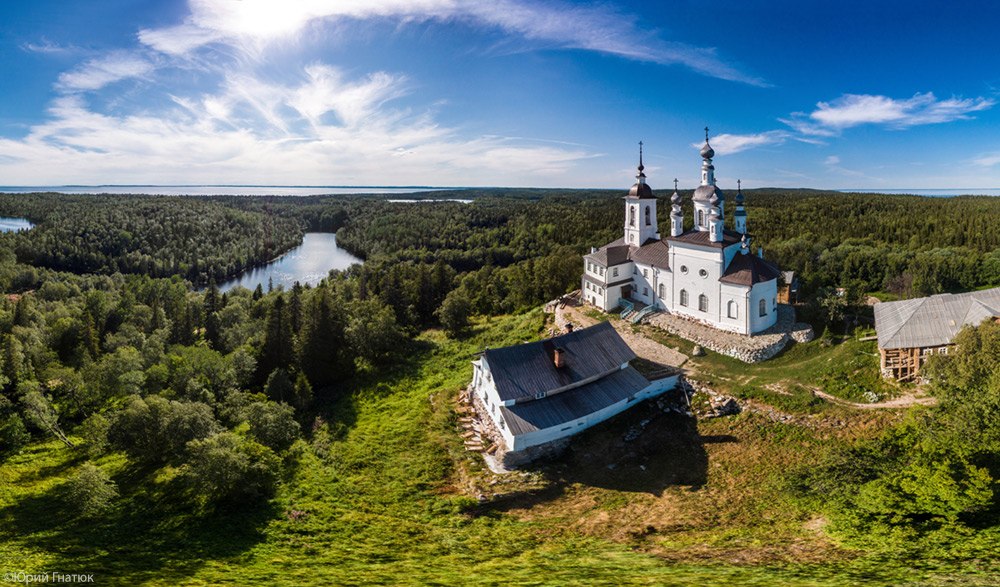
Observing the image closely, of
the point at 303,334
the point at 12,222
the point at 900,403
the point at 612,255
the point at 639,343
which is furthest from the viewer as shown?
the point at 12,222

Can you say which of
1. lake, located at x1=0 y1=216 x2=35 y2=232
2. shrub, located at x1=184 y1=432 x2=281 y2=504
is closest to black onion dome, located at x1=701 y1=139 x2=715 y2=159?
shrub, located at x1=184 y1=432 x2=281 y2=504

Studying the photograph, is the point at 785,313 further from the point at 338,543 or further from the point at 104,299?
the point at 104,299

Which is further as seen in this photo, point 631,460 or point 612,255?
point 612,255

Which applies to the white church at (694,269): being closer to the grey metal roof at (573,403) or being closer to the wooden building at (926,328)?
the wooden building at (926,328)

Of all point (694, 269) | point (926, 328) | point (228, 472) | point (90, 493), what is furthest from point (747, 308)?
point (90, 493)

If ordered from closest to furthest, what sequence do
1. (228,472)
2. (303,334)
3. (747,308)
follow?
1. (228,472)
2. (747,308)
3. (303,334)

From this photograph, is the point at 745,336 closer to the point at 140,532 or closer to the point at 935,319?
the point at 935,319

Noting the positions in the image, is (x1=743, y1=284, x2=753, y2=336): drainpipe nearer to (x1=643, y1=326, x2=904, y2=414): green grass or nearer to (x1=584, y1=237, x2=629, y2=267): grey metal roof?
(x1=643, y1=326, x2=904, y2=414): green grass
